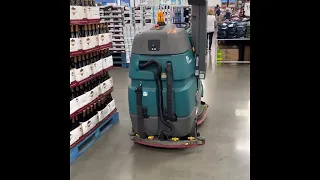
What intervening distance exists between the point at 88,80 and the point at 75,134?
29.3 inches

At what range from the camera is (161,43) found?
11.7ft

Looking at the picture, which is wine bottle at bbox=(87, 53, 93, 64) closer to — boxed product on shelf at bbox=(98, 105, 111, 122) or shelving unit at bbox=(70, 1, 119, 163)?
shelving unit at bbox=(70, 1, 119, 163)

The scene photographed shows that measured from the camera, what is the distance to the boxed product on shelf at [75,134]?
3586 mm

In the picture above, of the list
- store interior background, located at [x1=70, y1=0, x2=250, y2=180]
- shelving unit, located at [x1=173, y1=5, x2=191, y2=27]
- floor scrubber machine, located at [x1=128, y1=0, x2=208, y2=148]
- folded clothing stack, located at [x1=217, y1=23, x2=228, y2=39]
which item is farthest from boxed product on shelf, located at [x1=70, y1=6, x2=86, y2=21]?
shelving unit, located at [x1=173, y1=5, x2=191, y2=27]

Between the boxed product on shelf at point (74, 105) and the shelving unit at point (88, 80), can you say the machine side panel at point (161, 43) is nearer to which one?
the shelving unit at point (88, 80)

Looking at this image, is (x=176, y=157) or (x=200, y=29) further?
(x=200, y=29)

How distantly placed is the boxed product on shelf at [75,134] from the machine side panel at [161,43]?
3.89 ft

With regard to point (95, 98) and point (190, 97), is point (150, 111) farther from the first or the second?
point (95, 98)

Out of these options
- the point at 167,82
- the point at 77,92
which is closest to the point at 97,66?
the point at 77,92

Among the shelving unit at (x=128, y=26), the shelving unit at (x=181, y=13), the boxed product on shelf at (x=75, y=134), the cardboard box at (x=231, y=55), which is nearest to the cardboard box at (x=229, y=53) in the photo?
the cardboard box at (x=231, y=55)

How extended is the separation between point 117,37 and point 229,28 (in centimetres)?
353

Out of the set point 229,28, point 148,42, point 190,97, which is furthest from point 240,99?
point 229,28

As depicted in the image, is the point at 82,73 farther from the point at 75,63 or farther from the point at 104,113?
the point at 104,113
